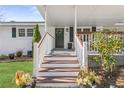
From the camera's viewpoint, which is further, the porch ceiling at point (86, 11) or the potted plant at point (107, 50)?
the porch ceiling at point (86, 11)

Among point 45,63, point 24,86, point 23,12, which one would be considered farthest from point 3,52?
point 23,12

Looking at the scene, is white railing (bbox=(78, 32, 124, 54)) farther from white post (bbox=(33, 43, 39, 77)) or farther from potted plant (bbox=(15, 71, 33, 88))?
potted plant (bbox=(15, 71, 33, 88))

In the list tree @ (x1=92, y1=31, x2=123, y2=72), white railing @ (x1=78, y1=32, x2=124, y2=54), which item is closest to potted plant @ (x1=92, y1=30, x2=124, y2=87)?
tree @ (x1=92, y1=31, x2=123, y2=72)

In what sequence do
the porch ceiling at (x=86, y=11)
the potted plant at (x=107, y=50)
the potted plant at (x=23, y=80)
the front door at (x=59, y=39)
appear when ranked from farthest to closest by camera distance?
the front door at (x=59, y=39), the porch ceiling at (x=86, y=11), the potted plant at (x=107, y=50), the potted plant at (x=23, y=80)

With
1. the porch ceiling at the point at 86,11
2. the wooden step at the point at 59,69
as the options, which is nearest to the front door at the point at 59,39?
the porch ceiling at the point at 86,11

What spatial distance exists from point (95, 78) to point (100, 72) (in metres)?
2.11

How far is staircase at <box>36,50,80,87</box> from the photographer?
1244 cm

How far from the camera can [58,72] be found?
13.3 metres

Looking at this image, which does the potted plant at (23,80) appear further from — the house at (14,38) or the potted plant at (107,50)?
the house at (14,38)

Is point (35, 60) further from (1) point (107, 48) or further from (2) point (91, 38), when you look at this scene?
(2) point (91, 38)

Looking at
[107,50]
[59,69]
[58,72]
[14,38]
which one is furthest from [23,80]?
[14,38]

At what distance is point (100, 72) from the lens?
1352cm

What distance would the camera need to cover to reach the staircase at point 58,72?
1244cm
